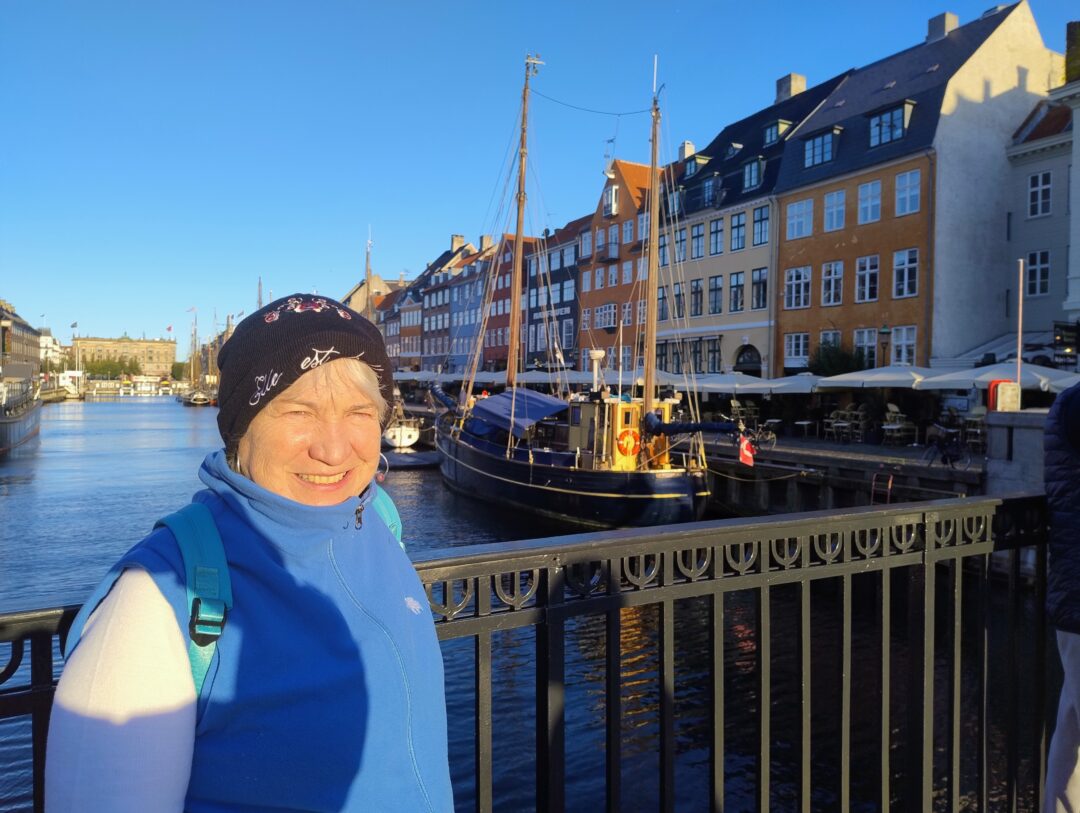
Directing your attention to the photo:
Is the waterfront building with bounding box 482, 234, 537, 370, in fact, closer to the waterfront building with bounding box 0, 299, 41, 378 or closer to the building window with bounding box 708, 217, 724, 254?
the building window with bounding box 708, 217, 724, 254

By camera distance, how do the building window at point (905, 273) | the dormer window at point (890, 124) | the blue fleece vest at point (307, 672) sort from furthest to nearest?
the dormer window at point (890, 124) < the building window at point (905, 273) < the blue fleece vest at point (307, 672)

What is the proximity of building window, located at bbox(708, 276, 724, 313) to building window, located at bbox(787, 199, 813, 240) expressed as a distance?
4332 millimetres

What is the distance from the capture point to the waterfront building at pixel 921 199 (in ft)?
92.2

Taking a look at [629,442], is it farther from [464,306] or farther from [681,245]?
[464,306]

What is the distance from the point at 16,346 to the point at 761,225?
299ft

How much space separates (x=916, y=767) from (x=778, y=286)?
107 ft

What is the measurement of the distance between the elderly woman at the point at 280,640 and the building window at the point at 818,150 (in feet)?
112

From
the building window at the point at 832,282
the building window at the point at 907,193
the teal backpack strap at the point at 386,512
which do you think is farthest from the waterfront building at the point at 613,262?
the teal backpack strap at the point at 386,512

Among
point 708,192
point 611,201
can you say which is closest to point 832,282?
point 708,192

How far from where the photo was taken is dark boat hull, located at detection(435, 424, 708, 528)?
2044 cm

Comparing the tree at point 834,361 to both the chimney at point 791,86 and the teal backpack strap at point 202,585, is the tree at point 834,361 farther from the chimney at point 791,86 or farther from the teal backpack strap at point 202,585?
the teal backpack strap at point 202,585

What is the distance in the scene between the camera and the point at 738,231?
3659cm

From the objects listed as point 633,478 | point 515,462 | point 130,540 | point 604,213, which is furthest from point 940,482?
point 604,213

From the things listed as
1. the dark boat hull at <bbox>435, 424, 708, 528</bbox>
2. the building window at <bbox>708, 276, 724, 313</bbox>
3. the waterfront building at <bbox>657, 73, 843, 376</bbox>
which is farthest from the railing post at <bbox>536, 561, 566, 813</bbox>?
the building window at <bbox>708, 276, 724, 313</bbox>
